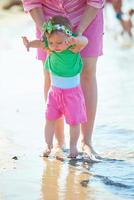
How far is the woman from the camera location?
4957 millimetres

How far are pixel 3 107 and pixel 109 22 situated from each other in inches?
474

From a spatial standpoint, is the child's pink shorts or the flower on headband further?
the child's pink shorts

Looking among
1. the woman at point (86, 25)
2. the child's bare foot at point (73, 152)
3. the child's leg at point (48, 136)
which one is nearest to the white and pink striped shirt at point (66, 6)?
the woman at point (86, 25)

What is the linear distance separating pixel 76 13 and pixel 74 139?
920mm

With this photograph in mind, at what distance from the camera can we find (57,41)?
15.6 ft

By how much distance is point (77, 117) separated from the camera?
4930mm

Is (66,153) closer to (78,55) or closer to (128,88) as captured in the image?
(78,55)

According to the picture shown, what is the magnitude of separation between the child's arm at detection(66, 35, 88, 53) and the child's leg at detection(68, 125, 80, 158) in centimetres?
57

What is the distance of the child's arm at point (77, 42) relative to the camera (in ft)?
15.6

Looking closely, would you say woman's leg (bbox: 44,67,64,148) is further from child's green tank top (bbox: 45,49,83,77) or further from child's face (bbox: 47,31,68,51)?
child's face (bbox: 47,31,68,51)

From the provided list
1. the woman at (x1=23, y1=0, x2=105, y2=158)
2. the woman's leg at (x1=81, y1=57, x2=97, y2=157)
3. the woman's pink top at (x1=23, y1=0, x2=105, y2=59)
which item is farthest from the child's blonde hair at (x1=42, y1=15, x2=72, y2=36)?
the woman's leg at (x1=81, y1=57, x2=97, y2=157)

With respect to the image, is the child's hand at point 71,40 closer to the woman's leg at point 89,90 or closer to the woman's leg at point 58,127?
the woman's leg at point 89,90

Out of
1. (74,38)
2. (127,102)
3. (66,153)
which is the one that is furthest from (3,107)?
(74,38)

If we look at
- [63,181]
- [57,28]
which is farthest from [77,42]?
[63,181]
